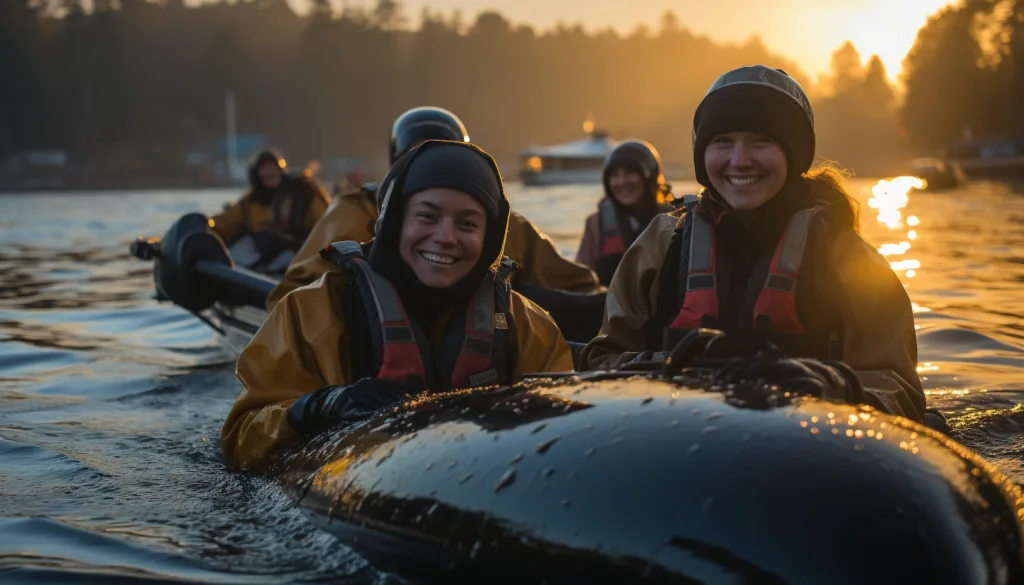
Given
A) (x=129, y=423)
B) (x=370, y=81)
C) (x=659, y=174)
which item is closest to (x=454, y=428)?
(x=129, y=423)

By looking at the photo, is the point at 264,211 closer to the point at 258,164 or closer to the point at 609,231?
the point at 258,164

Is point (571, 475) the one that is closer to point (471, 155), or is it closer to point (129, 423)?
point (471, 155)

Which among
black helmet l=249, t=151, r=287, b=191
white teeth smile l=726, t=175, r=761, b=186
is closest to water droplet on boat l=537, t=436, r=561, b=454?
white teeth smile l=726, t=175, r=761, b=186

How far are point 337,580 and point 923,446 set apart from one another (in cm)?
142

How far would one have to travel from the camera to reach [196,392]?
7.91 metres

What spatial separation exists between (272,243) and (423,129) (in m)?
4.83

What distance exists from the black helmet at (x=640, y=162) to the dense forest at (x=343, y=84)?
66025mm

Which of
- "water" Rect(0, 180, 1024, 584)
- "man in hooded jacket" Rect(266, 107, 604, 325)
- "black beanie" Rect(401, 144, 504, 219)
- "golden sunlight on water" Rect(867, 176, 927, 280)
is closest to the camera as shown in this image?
"water" Rect(0, 180, 1024, 584)

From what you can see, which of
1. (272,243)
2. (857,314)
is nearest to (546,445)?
(857,314)

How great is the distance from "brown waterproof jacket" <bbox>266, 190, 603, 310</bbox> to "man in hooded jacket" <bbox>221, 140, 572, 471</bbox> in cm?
282

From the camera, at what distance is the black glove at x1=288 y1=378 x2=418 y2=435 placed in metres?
3.52

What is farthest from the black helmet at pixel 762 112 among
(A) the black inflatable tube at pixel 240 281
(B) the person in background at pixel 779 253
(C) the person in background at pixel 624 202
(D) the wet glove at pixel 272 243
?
(D) the wet glove at pixel 272 243

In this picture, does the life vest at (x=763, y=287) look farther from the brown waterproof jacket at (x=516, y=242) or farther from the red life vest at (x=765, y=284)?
the brown waterproof jacket at (x=516, y=242)

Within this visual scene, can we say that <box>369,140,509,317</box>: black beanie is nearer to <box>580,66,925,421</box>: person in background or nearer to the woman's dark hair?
<box>580,66,925,421</box>: person in background
